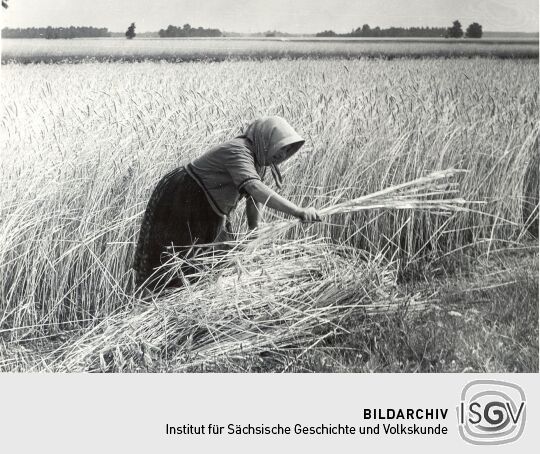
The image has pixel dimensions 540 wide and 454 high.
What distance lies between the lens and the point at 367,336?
11.8 ft

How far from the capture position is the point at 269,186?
390 cm

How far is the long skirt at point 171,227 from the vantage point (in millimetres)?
3699

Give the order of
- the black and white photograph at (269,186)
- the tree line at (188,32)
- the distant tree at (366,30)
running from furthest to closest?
1. the tree line at (188,32)
2. the distant tree at (366,30)
3. the black and white photograph at (269,186)

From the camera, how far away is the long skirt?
370 centimetres

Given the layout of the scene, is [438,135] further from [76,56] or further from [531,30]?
[76,56]

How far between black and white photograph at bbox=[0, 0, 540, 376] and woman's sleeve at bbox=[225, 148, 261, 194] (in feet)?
0.04

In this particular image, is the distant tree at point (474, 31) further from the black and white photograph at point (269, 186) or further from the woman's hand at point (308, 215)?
the woman's hand at point (308, 215)

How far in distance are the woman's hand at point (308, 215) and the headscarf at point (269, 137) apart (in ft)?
0.99
